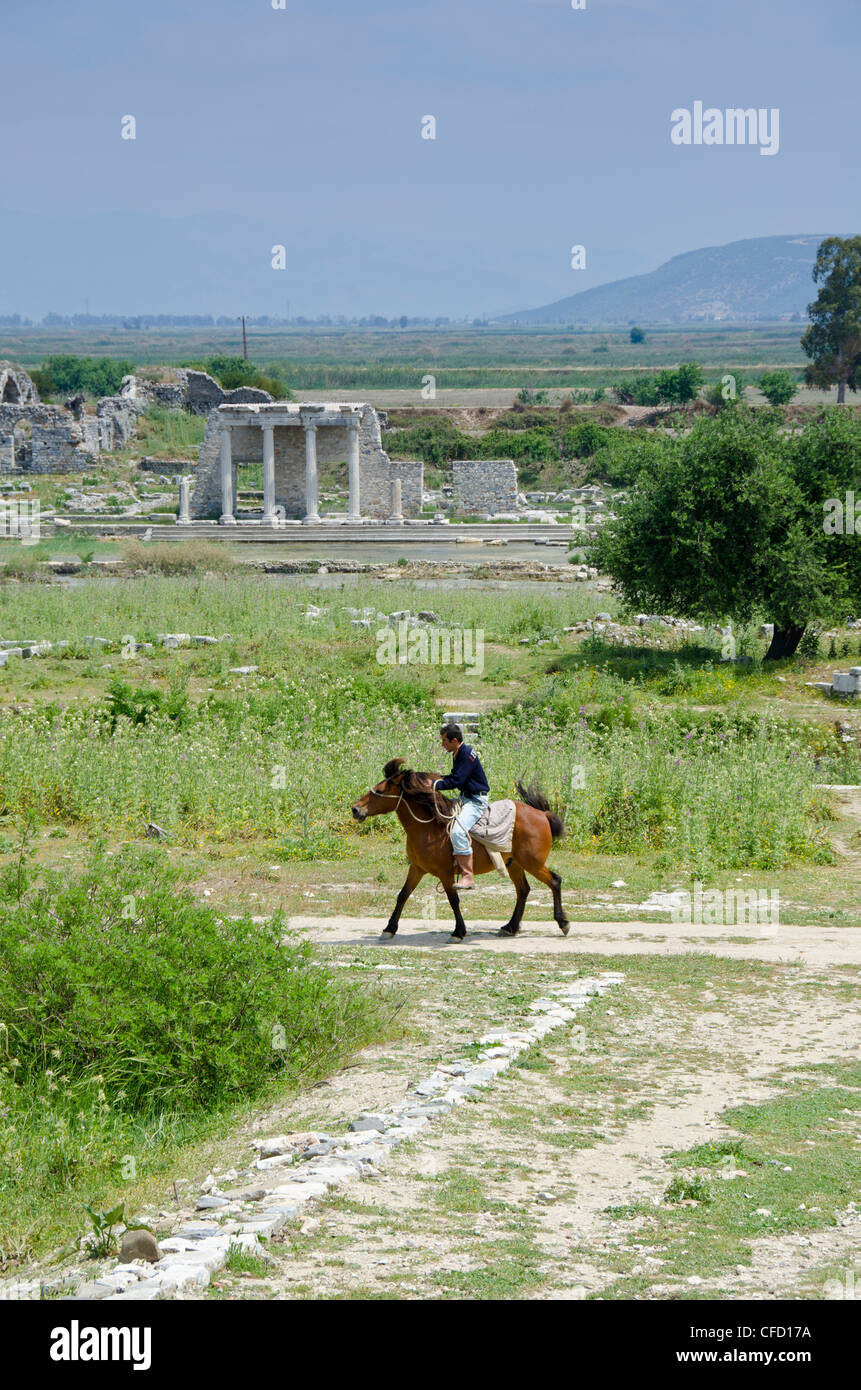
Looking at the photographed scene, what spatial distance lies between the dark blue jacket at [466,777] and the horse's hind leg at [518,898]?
2.57 feet

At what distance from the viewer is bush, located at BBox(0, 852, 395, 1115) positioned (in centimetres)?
812

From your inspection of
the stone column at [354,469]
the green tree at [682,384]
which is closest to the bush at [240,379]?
the stone column at [354,469]

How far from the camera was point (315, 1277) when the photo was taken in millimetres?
5609

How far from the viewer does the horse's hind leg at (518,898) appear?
1173 cm

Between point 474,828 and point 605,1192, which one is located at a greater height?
point 474,828

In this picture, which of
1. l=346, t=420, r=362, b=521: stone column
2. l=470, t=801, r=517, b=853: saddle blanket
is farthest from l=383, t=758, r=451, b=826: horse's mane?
l=346, t=420, r=362, b=521: stone column

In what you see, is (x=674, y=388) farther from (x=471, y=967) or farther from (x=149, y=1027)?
(x=149, y=1027)

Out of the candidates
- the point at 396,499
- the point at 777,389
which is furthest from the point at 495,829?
the point at 777,389

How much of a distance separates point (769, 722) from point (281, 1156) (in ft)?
44.0

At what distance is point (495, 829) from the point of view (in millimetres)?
11203

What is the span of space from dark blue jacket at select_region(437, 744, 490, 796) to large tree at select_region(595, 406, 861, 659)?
1330cm

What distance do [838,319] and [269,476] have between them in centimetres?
5132
